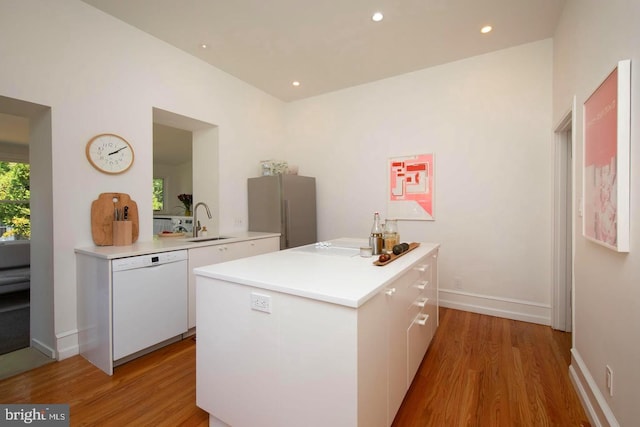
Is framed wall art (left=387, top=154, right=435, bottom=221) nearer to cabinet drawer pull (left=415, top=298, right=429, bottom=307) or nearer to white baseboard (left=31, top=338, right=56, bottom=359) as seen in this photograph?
cabinet drawer pull (left=415, top=298, right=429, bottom=307)

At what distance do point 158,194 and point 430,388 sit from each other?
8905mm

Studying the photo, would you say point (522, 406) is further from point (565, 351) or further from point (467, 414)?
point (565, 351)

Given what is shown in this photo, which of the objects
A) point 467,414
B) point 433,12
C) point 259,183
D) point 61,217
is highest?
point 433,12

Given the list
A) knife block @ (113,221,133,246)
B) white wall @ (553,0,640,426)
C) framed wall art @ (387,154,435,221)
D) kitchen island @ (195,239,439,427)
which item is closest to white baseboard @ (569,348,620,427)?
white wall @ (553,0,640,426)

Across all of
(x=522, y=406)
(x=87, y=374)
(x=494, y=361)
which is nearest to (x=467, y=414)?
(x=522, y=406)

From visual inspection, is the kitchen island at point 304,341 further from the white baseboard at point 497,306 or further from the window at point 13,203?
the window at point 13,203

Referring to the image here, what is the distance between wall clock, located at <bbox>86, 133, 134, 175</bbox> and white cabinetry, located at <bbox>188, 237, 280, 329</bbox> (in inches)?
40.6

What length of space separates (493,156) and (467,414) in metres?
2.59

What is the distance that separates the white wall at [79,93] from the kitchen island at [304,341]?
1.62 meters

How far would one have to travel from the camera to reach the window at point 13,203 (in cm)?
496

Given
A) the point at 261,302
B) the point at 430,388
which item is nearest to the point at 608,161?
the point at 430,388

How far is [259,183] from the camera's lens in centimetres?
393

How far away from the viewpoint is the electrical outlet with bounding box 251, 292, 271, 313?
129cm

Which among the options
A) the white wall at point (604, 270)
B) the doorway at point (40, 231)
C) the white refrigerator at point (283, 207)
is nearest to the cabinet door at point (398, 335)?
the white wall at point (604, 270)
